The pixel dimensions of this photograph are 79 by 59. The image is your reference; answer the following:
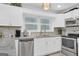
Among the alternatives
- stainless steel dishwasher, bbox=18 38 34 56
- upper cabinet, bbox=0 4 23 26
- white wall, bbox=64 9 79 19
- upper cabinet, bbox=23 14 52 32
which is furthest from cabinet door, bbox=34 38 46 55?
white wall, bbox=64 9 79 19

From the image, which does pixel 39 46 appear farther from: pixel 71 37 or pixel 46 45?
pixel 71 37

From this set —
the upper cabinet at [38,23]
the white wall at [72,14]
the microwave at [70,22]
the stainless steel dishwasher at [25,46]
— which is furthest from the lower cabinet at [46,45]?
the white wall at [72,14]

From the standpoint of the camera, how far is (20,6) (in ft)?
9.00

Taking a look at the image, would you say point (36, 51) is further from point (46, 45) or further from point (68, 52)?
point (68, 52)

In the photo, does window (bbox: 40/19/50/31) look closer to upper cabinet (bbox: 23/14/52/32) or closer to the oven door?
upper cabinet (bbox: 23/14/52/32)

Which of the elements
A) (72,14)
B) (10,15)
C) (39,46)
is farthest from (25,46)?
(72,14)

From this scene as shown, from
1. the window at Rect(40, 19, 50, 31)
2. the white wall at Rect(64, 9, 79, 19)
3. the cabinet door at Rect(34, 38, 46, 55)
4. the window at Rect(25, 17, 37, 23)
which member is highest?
the white wall at Rect(64, 9, 79, 19)

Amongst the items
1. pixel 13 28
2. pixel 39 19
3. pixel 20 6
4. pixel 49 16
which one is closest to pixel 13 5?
pixel 20 6

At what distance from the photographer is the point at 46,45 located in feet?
9.87

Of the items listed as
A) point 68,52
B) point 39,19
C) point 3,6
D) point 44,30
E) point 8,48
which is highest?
point 3,6

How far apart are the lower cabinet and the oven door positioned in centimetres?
16

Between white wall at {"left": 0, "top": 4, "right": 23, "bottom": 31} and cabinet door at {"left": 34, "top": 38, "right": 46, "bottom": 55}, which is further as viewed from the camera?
cabinet door at {"left": 34, "top": 38, "right": 46, "bottom": 55}

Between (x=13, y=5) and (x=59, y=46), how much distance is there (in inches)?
64.1

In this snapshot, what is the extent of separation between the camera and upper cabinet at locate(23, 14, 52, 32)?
295 centimetres
